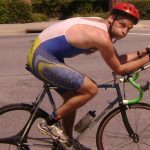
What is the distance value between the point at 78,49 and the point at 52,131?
80cm

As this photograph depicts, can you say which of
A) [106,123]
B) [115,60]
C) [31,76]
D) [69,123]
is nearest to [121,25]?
[115,60]

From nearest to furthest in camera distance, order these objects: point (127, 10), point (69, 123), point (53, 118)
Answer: point (127, 10) → point (53, 118) → point (69, 123)

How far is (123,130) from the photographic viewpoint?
5062 millimetres

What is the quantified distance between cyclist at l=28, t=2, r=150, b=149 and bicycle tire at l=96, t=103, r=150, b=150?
0.37 meters

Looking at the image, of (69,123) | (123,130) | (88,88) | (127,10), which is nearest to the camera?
(127,10)

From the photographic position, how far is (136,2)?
24562 millimetres

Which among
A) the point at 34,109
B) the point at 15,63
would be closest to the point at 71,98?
the point at 34,109

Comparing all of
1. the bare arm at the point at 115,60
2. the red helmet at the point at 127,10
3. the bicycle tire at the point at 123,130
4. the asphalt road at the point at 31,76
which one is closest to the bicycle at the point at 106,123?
the bicycle tire at the point at 123,130

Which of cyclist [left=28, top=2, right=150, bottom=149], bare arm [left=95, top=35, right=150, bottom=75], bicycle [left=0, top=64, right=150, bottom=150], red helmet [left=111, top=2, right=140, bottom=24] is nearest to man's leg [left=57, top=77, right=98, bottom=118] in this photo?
cyclist [left=28, top=2, right=150, bottom=149]

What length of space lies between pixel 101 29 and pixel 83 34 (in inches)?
6.2

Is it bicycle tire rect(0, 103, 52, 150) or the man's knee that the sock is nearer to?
bicycle tire rect(0, 103, 52, 150)

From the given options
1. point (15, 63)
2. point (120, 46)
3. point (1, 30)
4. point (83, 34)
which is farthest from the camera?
point (1, 30)

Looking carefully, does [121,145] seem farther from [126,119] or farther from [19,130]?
[19,130]

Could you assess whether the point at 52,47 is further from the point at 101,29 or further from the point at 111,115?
the point at 111,115
